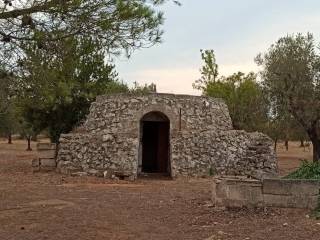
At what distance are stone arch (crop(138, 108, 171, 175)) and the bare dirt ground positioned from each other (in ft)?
17.3

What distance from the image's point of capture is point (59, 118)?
85.9 ft

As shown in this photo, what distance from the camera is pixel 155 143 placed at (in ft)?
76.9

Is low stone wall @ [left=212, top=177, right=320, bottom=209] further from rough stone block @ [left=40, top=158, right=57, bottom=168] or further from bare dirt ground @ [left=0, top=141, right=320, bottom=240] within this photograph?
rough stone block @ [left=40, top=158, right=57, bottom=168]

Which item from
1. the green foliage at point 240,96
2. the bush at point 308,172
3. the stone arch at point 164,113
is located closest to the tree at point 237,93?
the green foliage at point 240,96

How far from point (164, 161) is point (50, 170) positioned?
485 centimetres

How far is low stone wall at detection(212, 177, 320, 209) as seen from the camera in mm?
9531

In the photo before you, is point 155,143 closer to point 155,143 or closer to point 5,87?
point 155,143

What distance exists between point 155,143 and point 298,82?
6755 millimetres

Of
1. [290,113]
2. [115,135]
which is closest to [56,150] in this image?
[115,135]

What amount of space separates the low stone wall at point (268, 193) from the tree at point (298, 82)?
13.2m

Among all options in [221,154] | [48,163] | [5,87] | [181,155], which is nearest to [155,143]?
[181,155]

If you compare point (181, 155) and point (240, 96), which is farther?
point (240, 96)

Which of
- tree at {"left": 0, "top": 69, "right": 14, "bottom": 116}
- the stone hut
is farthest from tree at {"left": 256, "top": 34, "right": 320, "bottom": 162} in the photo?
tree at {"left": 0, "top": 69, "right": 14, "bottom": 116}

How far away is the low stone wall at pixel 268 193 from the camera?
375 inches
